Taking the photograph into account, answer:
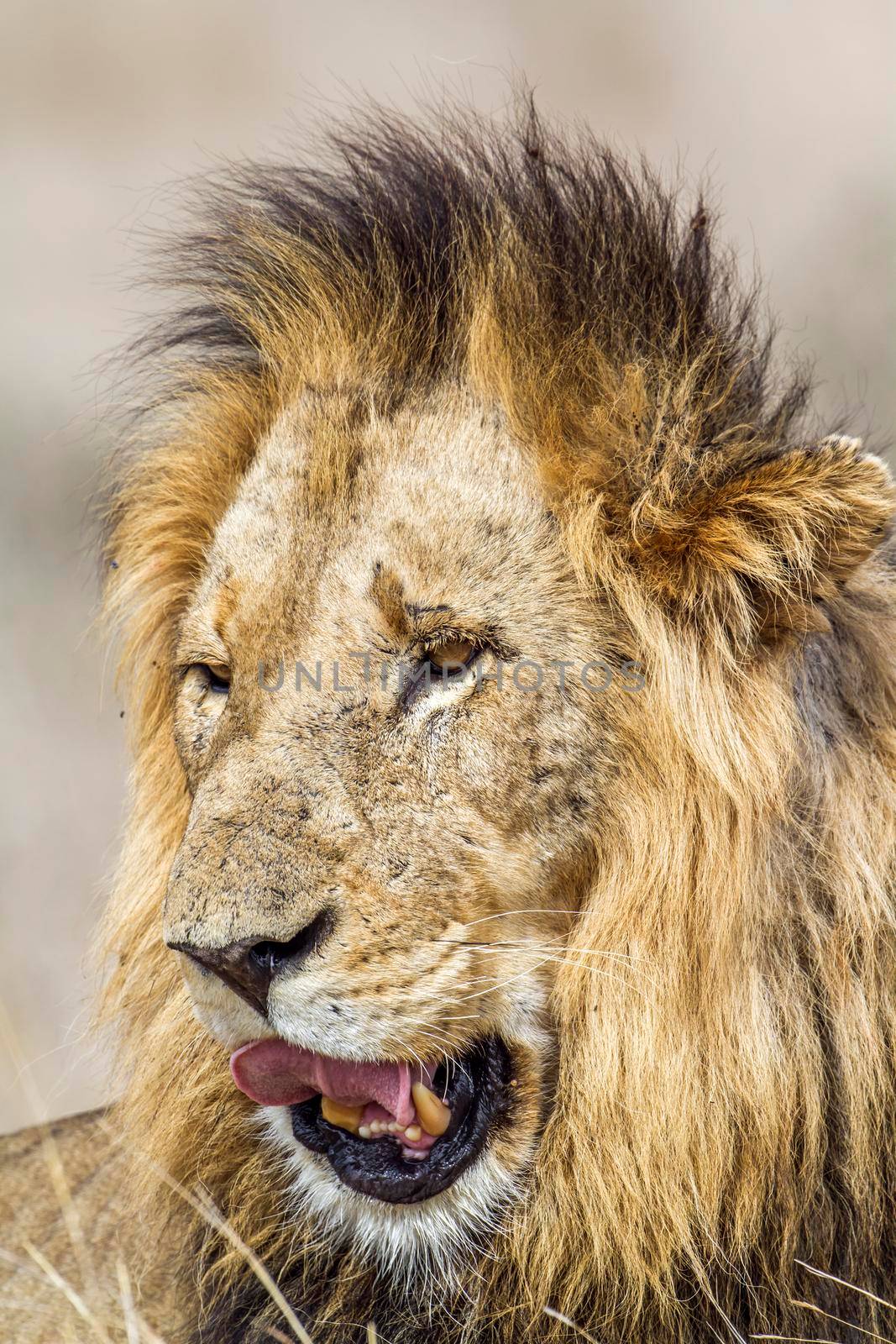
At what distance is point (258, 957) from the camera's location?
1.92 m

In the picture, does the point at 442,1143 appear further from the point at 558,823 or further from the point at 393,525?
the point at 393,525

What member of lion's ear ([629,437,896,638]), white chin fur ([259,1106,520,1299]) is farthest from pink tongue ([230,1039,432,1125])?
lion's ear ([629,437,896,638])

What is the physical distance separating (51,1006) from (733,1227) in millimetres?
5581

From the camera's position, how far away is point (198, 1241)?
99.7 inches

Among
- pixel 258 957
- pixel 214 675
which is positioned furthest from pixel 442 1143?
pixel 214 675

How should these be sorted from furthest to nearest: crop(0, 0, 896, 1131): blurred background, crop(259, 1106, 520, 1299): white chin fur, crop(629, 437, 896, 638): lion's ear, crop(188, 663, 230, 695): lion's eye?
crop(0, 0, 896, 1131): blurred background < crop(188, 663, 230, 695): lion's eye < crop(259, 1106, 520, 1299): white chin fur < crop(629, 437, 896, 638): lion's ear

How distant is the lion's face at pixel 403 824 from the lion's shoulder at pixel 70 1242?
664mm

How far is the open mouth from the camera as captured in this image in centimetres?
207

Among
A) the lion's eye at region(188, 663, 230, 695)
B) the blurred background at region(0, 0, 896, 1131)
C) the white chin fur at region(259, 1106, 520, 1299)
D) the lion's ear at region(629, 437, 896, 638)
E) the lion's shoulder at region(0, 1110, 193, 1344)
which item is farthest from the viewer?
the blurred background at region(0, 0, 896, 1131)

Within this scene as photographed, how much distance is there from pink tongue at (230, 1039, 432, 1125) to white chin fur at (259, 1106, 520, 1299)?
14 centimetres

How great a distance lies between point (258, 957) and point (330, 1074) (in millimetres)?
258

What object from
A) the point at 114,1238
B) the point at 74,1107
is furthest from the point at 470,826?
the point at 74,1107

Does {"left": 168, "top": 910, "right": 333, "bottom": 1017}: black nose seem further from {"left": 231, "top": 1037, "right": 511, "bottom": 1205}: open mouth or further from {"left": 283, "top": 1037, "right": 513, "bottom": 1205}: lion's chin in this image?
{"left": 283, "top": 1037, "right": 513, "bottom": 1205}: lion's chin

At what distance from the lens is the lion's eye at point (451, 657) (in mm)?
2150
